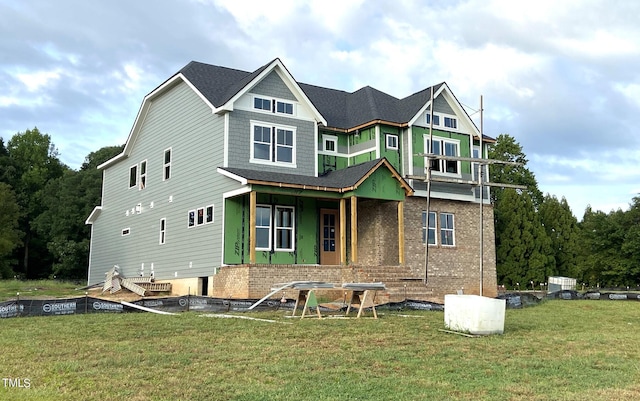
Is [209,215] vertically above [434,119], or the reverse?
[434,119]

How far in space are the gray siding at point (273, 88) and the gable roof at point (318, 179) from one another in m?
3.02

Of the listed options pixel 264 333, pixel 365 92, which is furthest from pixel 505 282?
pixel 264 333

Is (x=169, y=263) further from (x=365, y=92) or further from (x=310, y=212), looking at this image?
(x=365, y=92)

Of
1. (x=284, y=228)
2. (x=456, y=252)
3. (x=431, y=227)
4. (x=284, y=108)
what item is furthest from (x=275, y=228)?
(x=456, y=252)

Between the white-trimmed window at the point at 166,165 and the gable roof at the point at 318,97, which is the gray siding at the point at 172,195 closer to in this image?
the white-trimmed window at the point at 166,165

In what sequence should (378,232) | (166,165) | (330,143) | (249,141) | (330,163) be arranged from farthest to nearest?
(166,165) → (330,143) → (330,163) → (378,232) → (249,141)

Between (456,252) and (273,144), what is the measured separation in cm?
905

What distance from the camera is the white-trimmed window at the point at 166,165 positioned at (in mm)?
25627

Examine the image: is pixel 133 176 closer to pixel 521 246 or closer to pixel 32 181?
pixel 521 246

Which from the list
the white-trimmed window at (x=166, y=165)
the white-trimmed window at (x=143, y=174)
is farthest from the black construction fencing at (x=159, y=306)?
the white-trimmed window at (x=143, y=174)

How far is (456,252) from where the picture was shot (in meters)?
25.9

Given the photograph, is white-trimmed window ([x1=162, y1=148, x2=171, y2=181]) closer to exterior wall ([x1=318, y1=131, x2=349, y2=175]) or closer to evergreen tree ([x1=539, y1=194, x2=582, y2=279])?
exterior wall ([x1=318, y1=131, x2=349, y2=175])

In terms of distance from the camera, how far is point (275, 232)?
71.9ft

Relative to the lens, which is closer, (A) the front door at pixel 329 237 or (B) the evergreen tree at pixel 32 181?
(A) the front door at pixel 329 237
